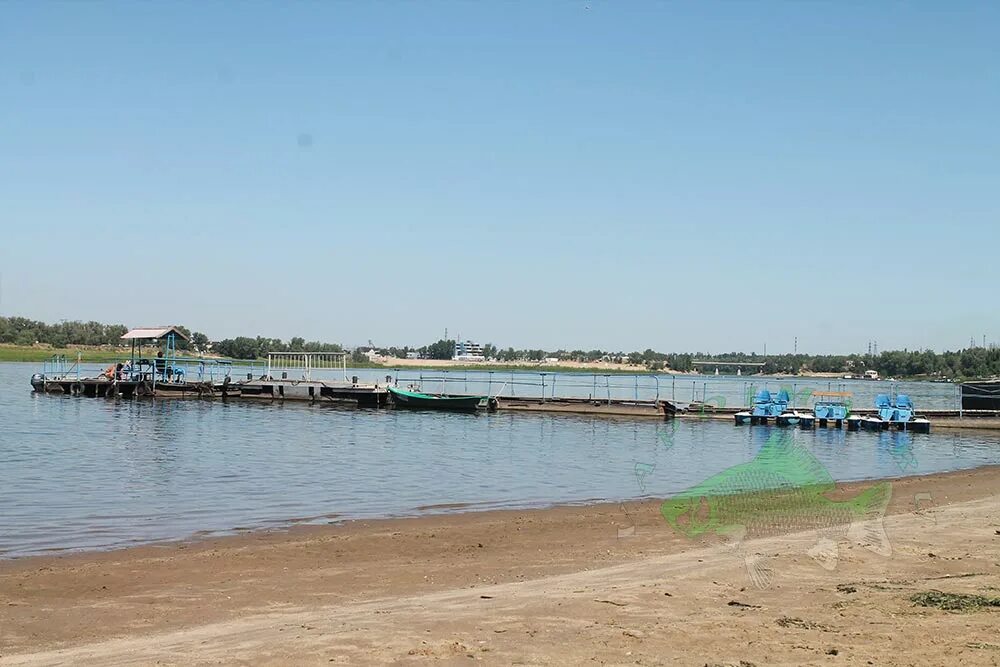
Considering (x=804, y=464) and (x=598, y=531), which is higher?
(x=804, y=464)

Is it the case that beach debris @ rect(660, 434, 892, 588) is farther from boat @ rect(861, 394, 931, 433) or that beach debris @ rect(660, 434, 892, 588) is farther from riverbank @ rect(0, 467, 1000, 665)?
boat @ rect(861, 394, 931, 433)

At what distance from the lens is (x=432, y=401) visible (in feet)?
197

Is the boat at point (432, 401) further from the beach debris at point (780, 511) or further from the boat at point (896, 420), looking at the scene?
the beach debris at point (780, 511)

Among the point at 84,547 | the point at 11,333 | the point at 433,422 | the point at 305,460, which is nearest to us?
the point at 84,547

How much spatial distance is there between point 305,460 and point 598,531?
50.5 feet

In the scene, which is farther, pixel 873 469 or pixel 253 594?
pixel 873 469

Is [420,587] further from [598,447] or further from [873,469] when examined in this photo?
[598,447]

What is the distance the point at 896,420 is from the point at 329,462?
30.8 meters

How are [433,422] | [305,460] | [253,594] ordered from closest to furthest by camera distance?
[253,594] < [305,460] < [433,422]

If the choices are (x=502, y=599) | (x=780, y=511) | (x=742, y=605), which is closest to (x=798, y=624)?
(x=742, y=605)

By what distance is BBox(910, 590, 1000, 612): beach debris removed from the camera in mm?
8016

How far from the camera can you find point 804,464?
11273mm

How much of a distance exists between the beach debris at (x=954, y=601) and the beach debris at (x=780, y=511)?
63.3 inches

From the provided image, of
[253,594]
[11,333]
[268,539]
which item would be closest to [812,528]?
[253,594]
